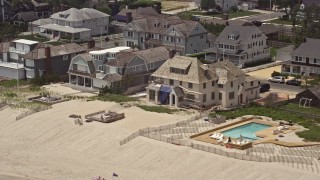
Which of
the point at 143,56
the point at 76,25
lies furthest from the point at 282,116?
the point at 76,25

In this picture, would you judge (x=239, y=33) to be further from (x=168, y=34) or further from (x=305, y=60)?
(x=305, y=60)

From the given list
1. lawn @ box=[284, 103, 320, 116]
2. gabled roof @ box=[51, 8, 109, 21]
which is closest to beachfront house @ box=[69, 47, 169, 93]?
lawn @ box=[284, 103, 320, 116]

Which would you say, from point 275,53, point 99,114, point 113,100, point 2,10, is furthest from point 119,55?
point 2,10

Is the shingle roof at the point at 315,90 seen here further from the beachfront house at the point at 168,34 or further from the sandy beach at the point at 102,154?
the beachfront house at the point at 168,34

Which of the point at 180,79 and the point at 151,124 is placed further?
the point at 180,79

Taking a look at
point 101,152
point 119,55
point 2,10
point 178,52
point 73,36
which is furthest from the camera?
point 2,10

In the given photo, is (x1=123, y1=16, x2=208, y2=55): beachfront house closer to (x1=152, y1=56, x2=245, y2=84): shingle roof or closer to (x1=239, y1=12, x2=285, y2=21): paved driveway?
(x1=152, y1=56, x2=245, y2=84): shingle roof

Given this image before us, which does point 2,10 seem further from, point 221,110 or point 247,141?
point 247,141
